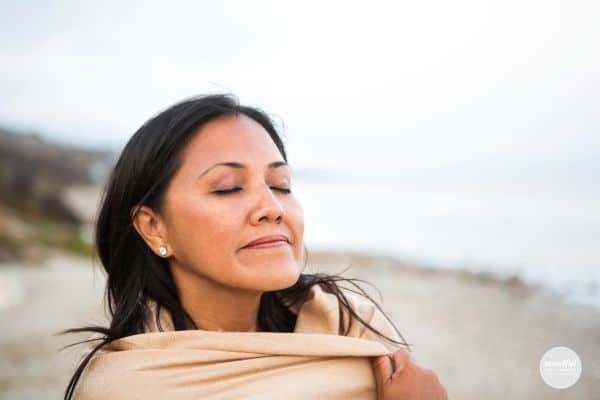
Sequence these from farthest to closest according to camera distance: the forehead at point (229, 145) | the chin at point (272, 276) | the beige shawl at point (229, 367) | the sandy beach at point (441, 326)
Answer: the sandy beach at point (441, 326), the forehead at point (229, 145), the chin at point (272, 276), the beige shawl at point (229, 367)

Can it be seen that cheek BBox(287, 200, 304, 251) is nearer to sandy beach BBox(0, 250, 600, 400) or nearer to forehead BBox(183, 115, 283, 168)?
forehead BBox(183, 115, 283, 168)

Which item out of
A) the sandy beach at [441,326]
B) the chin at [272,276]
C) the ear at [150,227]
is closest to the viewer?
the chin at [272,276]

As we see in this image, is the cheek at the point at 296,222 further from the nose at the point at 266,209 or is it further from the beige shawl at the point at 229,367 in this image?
the beige shawl at the point at 229,367

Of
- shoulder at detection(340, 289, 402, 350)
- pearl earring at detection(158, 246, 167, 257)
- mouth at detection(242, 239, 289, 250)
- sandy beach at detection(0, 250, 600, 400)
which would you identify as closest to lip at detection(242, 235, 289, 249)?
mouth at detection(242, 239, 289, 250)

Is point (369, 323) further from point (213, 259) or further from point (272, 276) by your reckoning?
point (213, 259)

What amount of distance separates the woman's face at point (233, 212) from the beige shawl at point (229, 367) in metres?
0.22

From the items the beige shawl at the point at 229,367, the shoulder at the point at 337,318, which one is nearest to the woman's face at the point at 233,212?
the beige shawl at the point at 229,367

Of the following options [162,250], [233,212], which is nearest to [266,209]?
[233,212]

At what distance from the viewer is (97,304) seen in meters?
7.72

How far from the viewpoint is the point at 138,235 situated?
2.32 m

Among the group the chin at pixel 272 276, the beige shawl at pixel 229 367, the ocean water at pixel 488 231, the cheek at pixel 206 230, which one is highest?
the ocean water at pixel 488 231

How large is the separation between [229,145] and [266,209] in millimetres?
319

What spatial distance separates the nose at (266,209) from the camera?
1.94 meters

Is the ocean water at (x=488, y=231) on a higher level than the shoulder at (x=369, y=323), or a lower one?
higher
